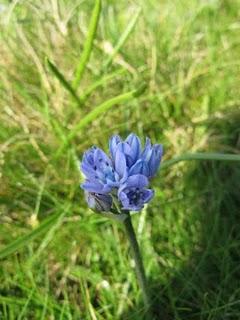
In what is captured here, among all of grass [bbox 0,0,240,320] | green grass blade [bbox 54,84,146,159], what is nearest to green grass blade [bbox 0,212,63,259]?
grass [bbox 0,0,240,320]

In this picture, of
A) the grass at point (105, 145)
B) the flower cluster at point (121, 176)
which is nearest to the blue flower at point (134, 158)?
the flower cluster at point (121, 176)

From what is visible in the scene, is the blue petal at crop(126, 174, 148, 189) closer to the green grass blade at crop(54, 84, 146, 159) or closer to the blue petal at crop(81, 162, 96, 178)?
the blue petal at crop(81, 162, 96, 178)

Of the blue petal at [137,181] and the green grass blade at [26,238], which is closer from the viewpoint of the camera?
the blue petal at [137,181]

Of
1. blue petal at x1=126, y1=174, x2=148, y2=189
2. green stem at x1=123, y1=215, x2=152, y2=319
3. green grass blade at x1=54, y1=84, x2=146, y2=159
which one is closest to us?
blue petal at x1=126, y1=174, x2=148, y2=189

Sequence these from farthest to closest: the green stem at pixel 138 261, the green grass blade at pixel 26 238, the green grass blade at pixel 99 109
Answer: the green grass blade at pixel 99 109, the green grass blade at pixel 26 238, the green stem at pixel 138 261

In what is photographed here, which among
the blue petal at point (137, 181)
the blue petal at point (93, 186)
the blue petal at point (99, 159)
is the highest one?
the blue petal at point (99, 159)

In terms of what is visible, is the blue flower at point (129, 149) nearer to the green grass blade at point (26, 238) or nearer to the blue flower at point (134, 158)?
the blue flower at point (134, 158)

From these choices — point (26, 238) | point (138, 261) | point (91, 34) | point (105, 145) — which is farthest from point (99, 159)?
point (105, 145)
